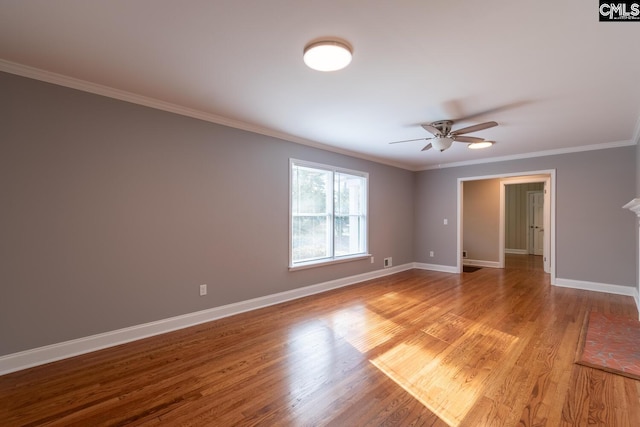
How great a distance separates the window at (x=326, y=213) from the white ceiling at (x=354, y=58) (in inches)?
47.5

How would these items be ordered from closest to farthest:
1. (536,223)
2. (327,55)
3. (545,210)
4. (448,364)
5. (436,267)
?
(327,55) → (448,364) → (545,210) → (436,267) → (536,223)

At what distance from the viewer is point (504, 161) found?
19.0 feet

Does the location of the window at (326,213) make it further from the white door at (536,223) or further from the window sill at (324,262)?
the white door at (536,223)

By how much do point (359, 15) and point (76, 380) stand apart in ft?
10.9

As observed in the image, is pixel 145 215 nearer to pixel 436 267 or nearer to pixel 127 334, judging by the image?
pixel 127 334

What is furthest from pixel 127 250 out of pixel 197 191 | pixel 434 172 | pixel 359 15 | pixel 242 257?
pixel 434 172

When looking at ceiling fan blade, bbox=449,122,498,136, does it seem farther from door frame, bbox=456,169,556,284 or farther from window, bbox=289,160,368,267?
door frame, bbox=456,169,556,284

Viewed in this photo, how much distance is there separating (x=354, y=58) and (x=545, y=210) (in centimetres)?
599

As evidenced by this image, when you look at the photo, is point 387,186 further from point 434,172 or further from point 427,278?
point 427,278

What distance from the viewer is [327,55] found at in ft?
6.72

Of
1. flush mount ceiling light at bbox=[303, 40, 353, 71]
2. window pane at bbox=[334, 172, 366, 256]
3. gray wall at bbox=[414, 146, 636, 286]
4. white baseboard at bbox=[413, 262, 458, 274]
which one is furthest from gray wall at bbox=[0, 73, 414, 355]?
gray wall at bbox=[414, 146, 636, 286]

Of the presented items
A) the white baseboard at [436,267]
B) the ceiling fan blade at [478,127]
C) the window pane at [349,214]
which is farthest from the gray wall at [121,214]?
the white baseboard at [436,267]

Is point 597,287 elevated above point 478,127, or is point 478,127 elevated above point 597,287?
point 478,127

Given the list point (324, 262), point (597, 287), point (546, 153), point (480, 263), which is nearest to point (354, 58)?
point (324, 262)
